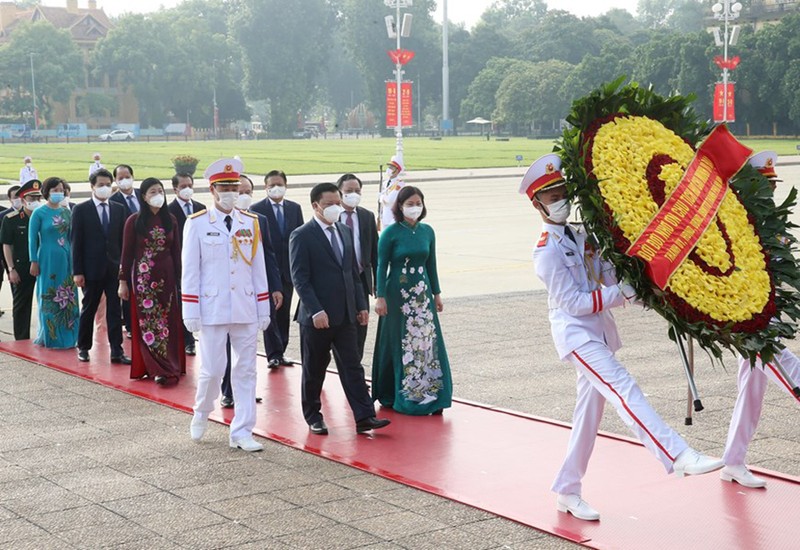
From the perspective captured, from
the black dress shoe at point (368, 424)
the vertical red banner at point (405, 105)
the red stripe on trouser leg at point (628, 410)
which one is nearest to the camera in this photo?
the red stripe on trouser leg at point (628, 410)

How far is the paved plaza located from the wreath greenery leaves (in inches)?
53.6

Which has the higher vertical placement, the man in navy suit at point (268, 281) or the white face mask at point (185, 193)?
the white face mask at point (185, 193)

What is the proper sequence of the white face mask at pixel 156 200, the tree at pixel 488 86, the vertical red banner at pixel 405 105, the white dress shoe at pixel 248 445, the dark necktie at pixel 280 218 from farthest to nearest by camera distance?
the tree at pixel 488 86 < the vertical red banner at pixel 405 105 < the dark necktie at pixel 280 218 < the white face mask at pixel 156 200 < the white dress shoe at pixel 248 445

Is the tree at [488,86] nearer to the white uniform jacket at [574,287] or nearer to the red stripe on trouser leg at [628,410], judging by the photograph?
the white uniform jacket at [574,287]

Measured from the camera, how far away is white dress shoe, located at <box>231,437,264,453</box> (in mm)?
7605

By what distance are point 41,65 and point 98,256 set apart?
97.2m

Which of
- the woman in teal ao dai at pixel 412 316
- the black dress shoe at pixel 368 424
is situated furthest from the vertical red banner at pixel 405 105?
the black dress shoe at pixel 368 424

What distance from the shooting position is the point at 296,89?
115 m

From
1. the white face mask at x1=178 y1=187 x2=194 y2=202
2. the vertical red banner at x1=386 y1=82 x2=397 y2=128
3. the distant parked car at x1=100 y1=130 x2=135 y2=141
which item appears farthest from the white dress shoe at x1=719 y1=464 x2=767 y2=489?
the distant parked car at x1=100 y1=130 x2=135 y2=141

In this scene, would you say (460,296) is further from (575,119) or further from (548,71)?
(548,71)

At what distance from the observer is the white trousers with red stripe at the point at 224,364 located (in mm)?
7836

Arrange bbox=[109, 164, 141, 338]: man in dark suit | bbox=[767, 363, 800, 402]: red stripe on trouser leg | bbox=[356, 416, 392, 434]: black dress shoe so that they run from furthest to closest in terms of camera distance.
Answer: bbox=[109, 164, 141, 338]: man in dark suit < bbox=[356, 416, 392, 434]: black dress shoe < bbox=[767, 363, 800, 402]: red stripe on trouser leg

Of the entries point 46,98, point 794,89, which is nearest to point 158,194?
point 794,89

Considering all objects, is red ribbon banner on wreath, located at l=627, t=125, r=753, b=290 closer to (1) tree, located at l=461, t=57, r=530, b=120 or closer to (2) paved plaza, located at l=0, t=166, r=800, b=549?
(2) paved plaza, located at l=0, t=166, r=800, b=549
